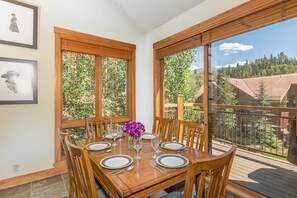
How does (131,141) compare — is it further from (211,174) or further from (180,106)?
(180,106)

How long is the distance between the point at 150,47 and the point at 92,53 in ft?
4.08

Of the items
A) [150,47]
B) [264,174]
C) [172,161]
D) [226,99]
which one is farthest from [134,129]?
[150,47]

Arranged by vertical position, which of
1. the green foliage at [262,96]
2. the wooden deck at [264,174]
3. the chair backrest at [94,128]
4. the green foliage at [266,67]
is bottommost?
the wooden deck at [264,174]

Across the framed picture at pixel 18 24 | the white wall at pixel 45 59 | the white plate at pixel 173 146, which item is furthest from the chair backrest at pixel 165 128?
the framed picture at pixel 18 24

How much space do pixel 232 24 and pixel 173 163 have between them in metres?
1.86

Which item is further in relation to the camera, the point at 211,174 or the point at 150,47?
the point at 150,47

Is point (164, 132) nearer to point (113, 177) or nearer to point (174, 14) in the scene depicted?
point (113, 177)

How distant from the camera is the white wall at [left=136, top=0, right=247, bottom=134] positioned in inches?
97.6

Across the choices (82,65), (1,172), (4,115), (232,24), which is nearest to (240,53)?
(232,24)

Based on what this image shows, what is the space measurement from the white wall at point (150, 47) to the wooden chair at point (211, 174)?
2.14 meters

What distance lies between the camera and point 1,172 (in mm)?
2211

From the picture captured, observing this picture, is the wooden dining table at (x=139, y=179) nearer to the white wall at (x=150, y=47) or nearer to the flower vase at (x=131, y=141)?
the flower vase at (x=131, y=141)

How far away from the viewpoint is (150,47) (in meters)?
3.55

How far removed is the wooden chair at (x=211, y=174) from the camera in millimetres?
793
